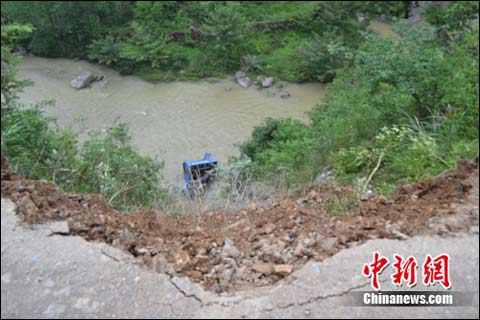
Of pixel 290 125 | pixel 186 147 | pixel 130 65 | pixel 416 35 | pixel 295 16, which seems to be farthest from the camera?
pixel 295 16

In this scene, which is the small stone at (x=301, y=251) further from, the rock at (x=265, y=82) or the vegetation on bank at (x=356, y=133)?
the rock at (x=265, y=82)

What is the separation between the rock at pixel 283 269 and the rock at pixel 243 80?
986 cm

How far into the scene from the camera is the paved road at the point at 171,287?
229cm

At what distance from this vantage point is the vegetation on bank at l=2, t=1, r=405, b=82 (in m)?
12.5

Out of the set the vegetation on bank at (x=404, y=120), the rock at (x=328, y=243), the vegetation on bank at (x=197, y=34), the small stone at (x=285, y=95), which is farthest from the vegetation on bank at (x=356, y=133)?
the vegetation on bank at (x=197, y=34)

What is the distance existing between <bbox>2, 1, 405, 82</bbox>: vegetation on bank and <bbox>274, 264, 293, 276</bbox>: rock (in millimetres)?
9637

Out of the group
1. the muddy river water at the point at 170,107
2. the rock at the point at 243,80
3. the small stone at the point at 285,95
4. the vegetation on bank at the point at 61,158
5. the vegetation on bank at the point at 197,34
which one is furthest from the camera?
the vegetation on bank at the point at 197,34

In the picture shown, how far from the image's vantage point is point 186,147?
30.9 feet

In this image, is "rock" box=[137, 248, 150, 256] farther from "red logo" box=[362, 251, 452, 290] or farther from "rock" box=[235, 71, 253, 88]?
"rock" box=[235, 71, 253, 88]

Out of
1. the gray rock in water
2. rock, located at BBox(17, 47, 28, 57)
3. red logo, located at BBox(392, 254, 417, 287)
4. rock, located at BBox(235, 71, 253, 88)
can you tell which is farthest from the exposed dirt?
rock, located at BBox(17, 47, 28, 57)

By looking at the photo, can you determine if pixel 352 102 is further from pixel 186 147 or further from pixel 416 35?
pixel 186 147

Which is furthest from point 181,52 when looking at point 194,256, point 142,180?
point 194,256

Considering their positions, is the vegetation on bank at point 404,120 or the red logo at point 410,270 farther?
the vegetation on bank at point 404,120

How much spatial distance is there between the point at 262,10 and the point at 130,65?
15.4 ft
